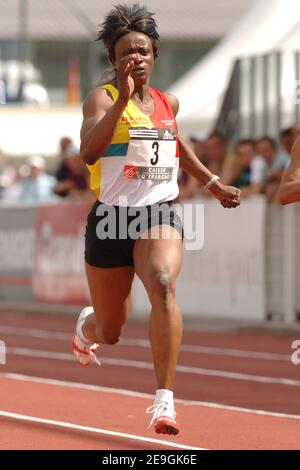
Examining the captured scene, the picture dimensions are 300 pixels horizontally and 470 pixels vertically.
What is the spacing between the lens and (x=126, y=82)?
7188 millimetres

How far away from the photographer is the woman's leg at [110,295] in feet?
26.0

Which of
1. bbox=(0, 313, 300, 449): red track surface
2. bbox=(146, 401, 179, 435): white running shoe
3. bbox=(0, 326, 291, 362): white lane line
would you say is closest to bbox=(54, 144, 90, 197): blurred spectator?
bbox=(0, 326, 291, 362): white lane line

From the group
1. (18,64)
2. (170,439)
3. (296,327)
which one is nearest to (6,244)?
(296,327)

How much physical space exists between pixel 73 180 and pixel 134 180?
39.9 ft

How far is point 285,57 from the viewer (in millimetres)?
17203

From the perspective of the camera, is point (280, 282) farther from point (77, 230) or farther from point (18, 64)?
point (18, 64)

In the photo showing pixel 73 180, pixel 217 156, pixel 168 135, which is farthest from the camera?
pixel 73 180

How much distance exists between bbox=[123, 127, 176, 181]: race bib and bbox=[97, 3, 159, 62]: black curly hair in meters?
0.51

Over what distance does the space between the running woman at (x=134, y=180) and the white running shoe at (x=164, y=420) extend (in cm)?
14

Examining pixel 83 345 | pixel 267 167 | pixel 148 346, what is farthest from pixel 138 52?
pixel 267 167

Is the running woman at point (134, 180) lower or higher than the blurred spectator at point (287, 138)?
lower
